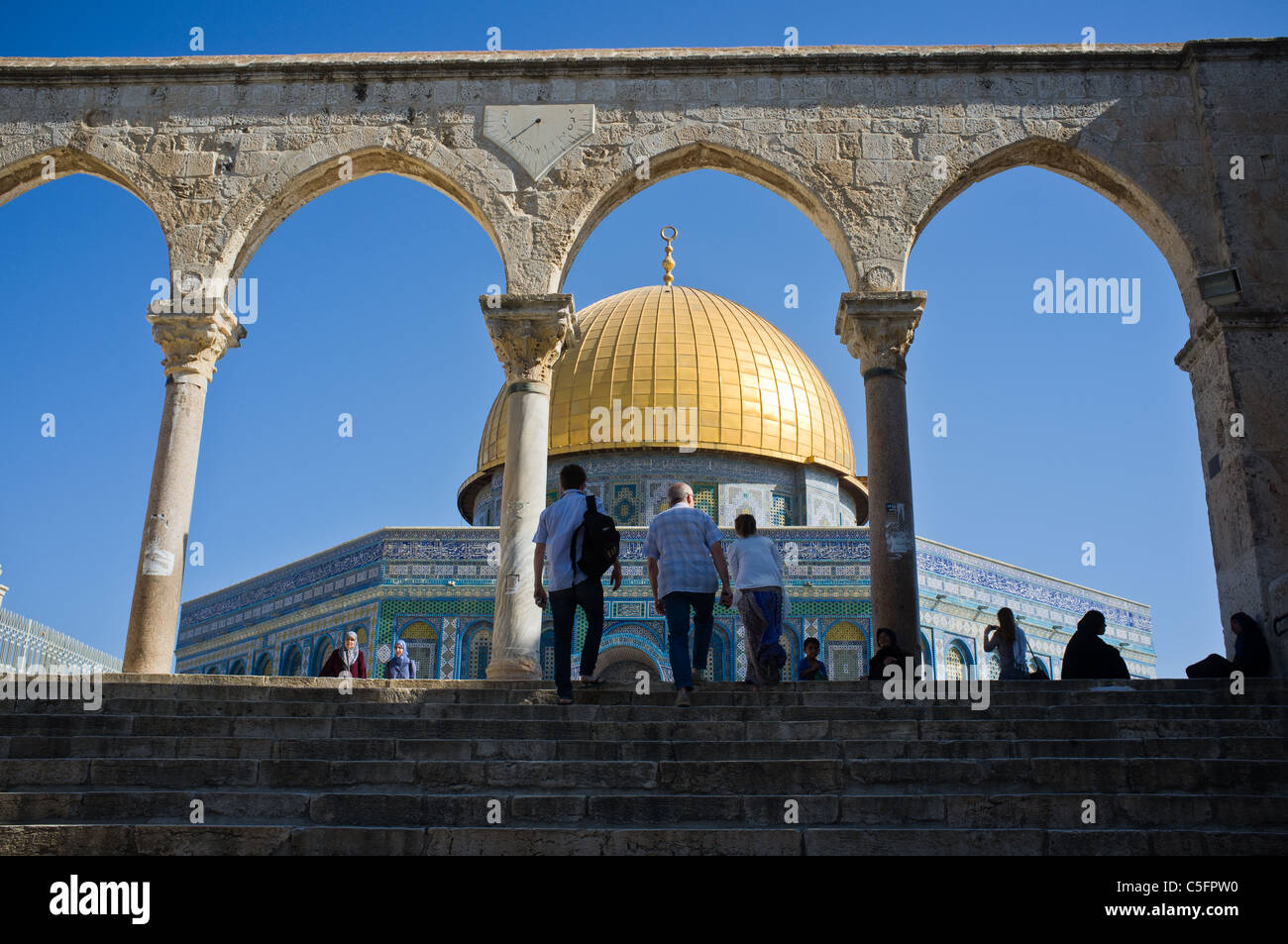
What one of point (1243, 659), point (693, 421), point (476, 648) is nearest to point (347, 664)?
point (1243, 659)

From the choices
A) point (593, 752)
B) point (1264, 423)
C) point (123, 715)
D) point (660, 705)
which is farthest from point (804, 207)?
point (123, 715)

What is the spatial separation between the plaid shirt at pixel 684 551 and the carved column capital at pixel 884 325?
3157 mm

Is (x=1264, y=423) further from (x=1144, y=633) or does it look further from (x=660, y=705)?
(x=1144, y=633)

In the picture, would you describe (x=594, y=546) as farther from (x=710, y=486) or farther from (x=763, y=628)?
(x=710, y=486)

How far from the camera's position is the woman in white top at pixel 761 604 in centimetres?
675

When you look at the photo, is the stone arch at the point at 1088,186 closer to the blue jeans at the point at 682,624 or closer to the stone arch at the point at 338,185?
the stone arch at the point at 338,185

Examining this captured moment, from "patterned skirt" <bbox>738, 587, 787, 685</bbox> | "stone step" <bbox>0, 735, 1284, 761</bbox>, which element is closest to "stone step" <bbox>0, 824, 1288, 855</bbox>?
"stone step" <bbox>0, 735, 1284, 761</bbox>

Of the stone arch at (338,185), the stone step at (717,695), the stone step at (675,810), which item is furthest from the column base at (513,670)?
the stone step at (675,810)

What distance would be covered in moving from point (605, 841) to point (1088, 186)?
7.98 meters

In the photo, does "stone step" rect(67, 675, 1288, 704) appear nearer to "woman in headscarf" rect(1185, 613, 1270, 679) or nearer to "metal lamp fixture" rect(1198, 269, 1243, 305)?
"woman in headscarf" rect(1185, 613, 1270, 679)

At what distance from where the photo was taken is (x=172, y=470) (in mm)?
8906

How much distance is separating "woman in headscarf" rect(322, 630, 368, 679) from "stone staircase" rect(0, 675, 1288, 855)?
493 cm

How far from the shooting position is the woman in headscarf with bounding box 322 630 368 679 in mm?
10961

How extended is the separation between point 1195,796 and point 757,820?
1545 mm
